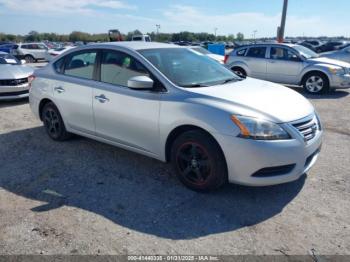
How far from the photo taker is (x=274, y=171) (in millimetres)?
3428

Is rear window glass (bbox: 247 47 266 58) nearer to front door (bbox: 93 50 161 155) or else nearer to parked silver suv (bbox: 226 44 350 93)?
parked silver suv (bbox: 226 44 350 93)

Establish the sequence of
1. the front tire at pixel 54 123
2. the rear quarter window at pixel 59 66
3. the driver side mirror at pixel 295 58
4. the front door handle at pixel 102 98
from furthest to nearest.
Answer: the driver side mirror at pixel 295 58 < the front tire at pixel 54 123 < the rear quarter window at pixel 59 66 < the front door handle at pixel 102 98

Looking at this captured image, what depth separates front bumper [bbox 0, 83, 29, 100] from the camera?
27.1 ft

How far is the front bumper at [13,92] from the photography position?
827 cm

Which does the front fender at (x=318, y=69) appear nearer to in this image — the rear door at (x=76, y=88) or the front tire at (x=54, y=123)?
the rear door at (x=76, y=88)

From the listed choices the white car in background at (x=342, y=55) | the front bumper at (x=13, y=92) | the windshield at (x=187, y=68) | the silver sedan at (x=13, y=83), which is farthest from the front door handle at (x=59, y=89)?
the white car in background at (x=342, y=55)

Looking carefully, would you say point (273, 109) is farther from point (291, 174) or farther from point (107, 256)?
point (107, 256)

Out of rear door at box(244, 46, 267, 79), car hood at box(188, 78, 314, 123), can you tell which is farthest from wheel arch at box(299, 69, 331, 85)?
car hood at box(188, 78, 314, 123)

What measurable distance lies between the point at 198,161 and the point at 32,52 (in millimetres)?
26449

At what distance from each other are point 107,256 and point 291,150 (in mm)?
2007

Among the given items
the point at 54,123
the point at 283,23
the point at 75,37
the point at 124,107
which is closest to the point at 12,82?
the point at 54,123

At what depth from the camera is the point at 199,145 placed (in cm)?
359

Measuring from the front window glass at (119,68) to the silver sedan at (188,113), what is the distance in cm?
1

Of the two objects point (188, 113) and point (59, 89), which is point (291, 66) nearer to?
point (59, 89)
